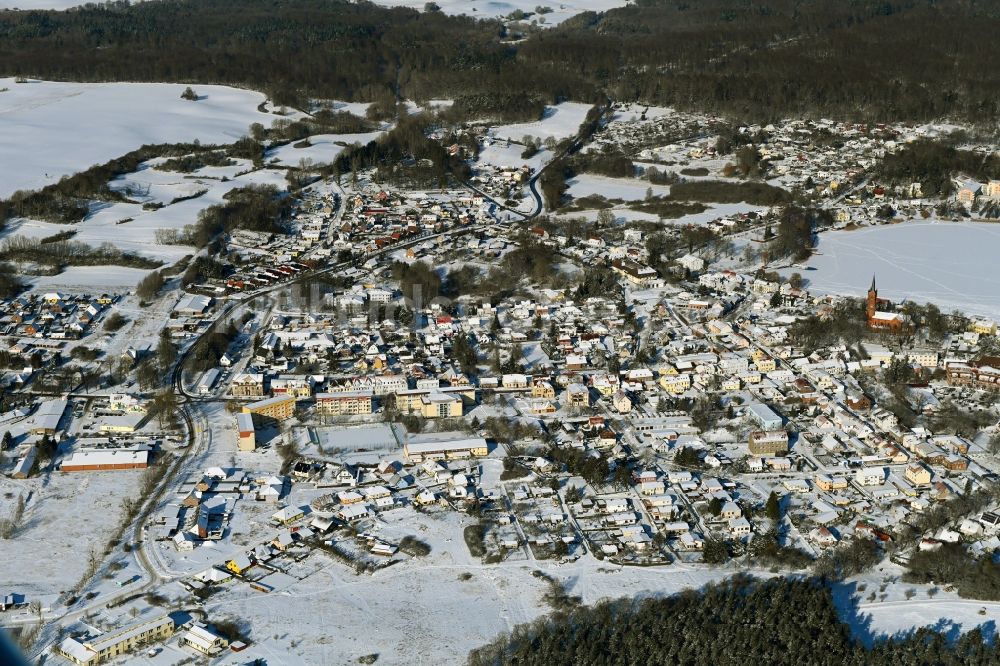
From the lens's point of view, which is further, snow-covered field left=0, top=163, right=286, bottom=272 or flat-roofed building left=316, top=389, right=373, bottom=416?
snow-covered field left=0, top=163, right=286, bottom=272

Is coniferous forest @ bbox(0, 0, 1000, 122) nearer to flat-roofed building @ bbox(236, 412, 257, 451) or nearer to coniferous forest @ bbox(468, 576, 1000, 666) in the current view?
flat-roofed building @ bbox(236, 412, 257, 451)

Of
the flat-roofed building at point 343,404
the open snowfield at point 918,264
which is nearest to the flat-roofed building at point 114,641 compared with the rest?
the flat-roofed building at point 343,404

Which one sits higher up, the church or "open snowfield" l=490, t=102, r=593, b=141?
"open snowfield" l=490, t=102, r=593, b=141

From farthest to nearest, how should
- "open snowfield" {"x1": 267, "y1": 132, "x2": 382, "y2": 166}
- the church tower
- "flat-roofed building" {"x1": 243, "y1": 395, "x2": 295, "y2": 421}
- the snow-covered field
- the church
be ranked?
1. "open snowfield" {"x1": 267, "y1": 132, "x2": 382, "y2": 166}
2. the snow-covered field
3. the church tower
4. the church
5. "flat-roofed building" {"x1": 243, "y1": 395, "x2": 295, "y2": 421}

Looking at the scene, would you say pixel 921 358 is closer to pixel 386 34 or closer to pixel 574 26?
pixel 386 34

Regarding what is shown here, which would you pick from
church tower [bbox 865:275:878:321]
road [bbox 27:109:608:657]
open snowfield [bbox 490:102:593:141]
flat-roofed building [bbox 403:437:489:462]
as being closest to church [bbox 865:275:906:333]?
church tower [bbox 865:275:878:321]

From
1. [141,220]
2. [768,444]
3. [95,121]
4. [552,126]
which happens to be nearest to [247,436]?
[768,444]

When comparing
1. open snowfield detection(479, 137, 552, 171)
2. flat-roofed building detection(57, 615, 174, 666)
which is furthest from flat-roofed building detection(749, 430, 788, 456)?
open snowfield detection(479, 137, 552, 171)

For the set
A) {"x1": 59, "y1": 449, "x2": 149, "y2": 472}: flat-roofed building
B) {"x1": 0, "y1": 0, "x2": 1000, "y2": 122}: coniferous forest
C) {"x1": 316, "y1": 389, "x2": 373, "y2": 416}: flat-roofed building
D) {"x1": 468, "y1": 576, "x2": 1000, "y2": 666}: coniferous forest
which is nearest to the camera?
{"x1": 468, "y1": 576, "x2": 1000, "y2": 666}: coniferous forest

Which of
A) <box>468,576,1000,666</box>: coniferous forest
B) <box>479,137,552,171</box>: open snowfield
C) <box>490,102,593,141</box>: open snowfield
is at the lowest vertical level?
<box>468,576,1000,666</box>: coniferous forest
